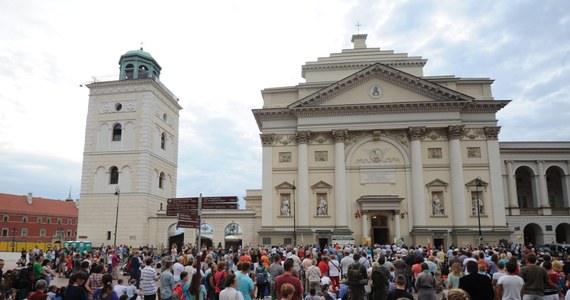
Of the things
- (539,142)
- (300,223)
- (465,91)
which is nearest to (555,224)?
(539,142)

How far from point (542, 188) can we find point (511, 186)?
2972 mm

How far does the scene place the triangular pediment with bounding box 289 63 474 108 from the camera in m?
37.0

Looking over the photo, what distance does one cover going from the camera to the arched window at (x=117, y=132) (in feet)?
154

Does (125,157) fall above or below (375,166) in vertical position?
above

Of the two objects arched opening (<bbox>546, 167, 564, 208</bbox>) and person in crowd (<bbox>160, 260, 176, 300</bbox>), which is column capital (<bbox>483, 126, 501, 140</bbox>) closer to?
arched opening (<bbox>546, 167, 564, 208</bbox>)

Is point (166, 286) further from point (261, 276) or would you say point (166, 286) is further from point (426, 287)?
point (426, 287)

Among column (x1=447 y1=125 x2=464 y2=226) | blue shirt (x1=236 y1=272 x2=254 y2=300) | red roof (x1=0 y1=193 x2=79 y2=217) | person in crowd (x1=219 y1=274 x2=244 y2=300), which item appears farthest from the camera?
red roof (x1=0 y1=193 x2=79 y2=217)

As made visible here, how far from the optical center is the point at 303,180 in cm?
3681

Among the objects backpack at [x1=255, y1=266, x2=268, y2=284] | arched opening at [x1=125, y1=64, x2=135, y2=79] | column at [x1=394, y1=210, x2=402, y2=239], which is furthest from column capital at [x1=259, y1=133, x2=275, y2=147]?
backpack at [x1=255, y1=266, x2=268, y2=284]

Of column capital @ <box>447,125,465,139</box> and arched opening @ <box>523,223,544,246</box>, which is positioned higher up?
column capital @ <box>447,125,465,139</box>

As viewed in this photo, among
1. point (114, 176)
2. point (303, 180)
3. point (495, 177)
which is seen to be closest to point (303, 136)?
point (303, 180)

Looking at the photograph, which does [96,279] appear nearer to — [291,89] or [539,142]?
[291,89]

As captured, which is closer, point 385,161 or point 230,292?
point 230,292

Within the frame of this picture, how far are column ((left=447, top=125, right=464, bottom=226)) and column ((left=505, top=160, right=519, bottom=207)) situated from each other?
43.1ft
